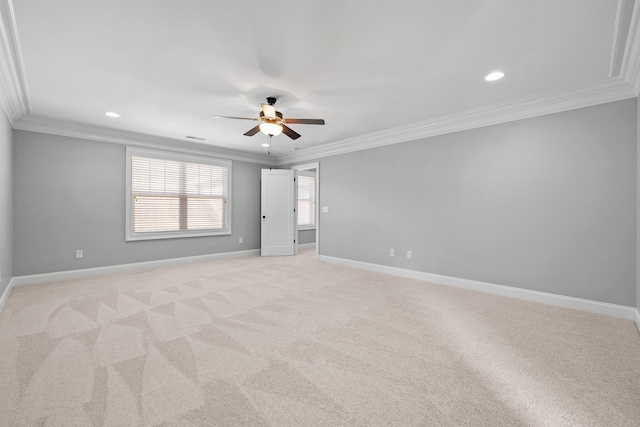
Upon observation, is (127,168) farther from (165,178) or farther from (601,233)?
(601,233)

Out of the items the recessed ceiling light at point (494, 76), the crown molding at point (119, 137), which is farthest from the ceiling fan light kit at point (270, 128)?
the crown molding at point (119, 137)

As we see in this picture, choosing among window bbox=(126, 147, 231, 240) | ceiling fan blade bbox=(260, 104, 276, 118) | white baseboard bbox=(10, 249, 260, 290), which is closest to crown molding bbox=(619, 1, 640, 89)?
ceiling fan blade bbox=(260, 104, 276, 118)

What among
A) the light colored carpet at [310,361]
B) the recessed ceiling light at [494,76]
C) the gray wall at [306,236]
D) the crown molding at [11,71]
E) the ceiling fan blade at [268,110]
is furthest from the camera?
the gray wall at [306,236]

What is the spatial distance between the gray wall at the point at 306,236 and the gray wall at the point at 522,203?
3.07 meters

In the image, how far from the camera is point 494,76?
9.33ft

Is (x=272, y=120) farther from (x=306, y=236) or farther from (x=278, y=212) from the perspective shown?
(x=306, y=236)

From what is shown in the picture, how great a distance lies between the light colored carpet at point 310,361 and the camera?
158cm

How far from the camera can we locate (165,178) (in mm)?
5539

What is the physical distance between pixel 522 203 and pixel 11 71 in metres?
5.81

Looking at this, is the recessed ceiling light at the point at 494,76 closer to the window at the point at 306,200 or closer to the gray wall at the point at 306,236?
the window at the point at 306,200

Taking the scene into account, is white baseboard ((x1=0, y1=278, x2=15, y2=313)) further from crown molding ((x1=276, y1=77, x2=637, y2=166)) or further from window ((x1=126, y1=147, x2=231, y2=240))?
crown molding ((x1=276, y1=77, x2=637, y2=166))

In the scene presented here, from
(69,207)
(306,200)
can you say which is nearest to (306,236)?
(306,200)

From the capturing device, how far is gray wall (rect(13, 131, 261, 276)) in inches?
163

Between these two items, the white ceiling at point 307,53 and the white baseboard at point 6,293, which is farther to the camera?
the white baseboard at point 6,293
